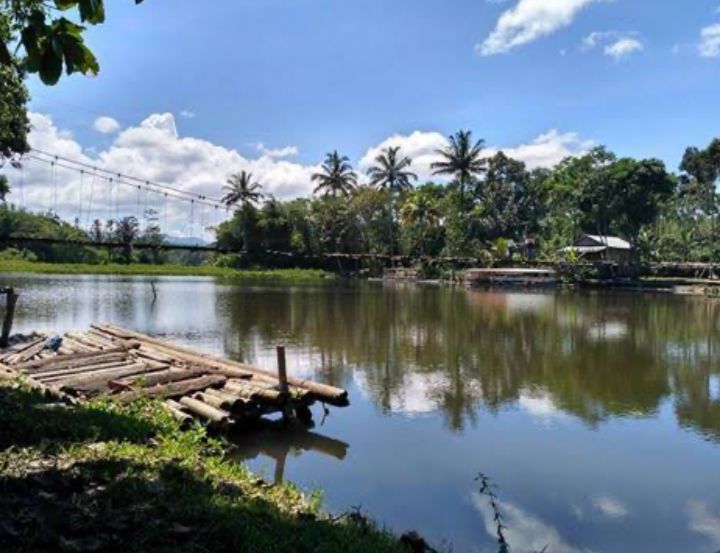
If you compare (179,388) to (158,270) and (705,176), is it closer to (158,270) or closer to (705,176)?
(705,176)

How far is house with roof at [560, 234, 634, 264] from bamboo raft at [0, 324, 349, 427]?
5324 centimetres

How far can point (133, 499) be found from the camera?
5.34m

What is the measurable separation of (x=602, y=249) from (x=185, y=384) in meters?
57.8

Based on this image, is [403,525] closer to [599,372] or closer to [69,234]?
[599,372]

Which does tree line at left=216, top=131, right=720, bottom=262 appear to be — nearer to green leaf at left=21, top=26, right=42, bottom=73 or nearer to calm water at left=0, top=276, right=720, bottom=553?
calm water at left=0, top=276, right=720, bottom=553

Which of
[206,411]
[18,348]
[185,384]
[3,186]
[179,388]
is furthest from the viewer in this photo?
[3,186]

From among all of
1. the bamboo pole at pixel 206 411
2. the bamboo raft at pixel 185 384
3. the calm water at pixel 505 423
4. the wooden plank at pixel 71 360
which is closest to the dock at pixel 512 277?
the calm water at pixel 505 423

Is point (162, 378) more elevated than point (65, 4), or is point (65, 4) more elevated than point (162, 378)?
point (65, 4)

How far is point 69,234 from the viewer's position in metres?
94.8

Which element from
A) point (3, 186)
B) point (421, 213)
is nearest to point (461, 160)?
point (421, 213)

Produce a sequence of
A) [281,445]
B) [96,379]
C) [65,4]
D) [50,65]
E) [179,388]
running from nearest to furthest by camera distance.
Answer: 1. [50,65]
2. [65,4]
3. [281,445]
4. [179,388]
5. [96,379]

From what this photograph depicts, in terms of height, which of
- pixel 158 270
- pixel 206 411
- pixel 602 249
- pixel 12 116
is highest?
pixel 12 116

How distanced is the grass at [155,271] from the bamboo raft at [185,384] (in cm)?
5556

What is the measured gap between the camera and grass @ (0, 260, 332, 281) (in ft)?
238
